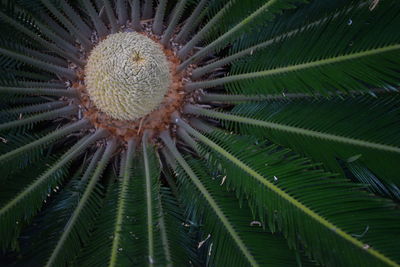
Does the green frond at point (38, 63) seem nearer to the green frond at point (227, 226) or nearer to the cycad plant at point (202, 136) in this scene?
the cycad plant at point (202, 136)

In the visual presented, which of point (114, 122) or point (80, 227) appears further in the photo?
point (114, 122)

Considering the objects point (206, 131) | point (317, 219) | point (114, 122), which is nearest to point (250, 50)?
point (206, 131)

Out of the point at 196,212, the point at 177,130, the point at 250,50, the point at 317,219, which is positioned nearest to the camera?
the point at 317,219

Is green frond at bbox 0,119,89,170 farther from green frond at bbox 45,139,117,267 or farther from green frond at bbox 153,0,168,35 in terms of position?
green frond at bbox 153,0,168,35

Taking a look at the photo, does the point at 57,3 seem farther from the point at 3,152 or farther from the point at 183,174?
the point at 183,174

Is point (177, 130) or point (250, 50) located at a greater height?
point (250, 50)

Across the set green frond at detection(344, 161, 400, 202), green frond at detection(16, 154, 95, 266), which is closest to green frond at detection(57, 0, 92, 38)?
green frond at detection(16, 154, 95, 266)

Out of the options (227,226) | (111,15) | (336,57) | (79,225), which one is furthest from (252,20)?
(79,225)

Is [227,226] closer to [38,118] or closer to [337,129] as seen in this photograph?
[337,129]
